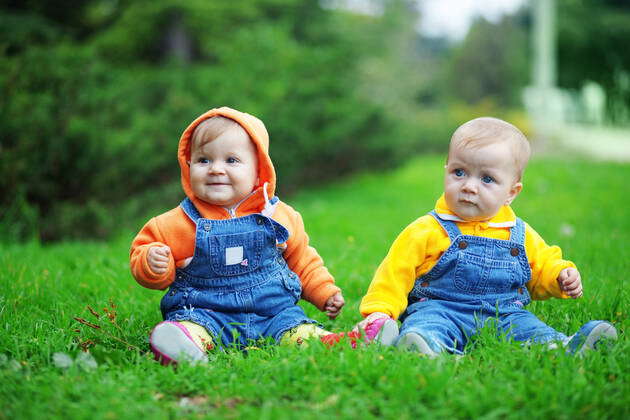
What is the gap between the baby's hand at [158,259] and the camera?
2.99 m

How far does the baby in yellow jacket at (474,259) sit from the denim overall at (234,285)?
47 cm

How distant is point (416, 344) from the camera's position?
279cm

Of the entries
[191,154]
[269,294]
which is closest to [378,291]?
[269,294]

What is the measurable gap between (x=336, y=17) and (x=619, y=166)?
6.78 m

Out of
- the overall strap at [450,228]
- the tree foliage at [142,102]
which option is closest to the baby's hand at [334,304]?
the overall strap at [450,228]

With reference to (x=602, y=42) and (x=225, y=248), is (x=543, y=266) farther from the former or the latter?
(x=602, y=42)

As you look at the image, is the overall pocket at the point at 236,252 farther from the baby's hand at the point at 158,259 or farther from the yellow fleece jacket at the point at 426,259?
the yellow fleece jacket at the point at 426,259

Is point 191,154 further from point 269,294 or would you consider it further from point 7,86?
point 7,86

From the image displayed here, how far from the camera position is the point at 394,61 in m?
26.9

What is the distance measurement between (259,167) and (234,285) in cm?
62

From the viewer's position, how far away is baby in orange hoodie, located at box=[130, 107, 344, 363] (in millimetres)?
3105

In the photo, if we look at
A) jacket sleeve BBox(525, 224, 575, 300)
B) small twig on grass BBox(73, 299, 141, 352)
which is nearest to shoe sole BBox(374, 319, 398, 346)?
jacket sleeve BBox(525, 224, 575, 300)

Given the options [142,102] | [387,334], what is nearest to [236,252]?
[387,334]

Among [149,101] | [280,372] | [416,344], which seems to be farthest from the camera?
[149,101]
